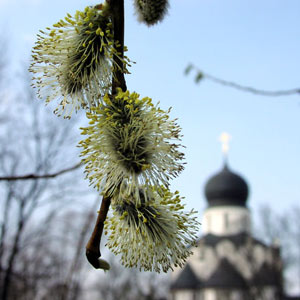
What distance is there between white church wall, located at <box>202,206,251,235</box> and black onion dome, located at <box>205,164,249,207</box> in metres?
0.49

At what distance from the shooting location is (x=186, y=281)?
1153 inches

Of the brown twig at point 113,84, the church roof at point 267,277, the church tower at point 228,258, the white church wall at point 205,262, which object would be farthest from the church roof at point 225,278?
the brown twig at point 113,84

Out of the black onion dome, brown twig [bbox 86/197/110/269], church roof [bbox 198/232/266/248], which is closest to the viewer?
brown twig [bbox 86/197/110/269]

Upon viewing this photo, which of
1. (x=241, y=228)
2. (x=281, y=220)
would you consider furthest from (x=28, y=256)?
(x=241, y=228)

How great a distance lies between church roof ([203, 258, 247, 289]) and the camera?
27.0m

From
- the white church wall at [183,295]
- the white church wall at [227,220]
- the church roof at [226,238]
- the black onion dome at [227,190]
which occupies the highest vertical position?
the black onion dome at [227,190]

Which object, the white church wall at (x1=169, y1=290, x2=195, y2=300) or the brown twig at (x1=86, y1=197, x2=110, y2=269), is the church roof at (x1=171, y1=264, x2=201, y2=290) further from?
the brown twig at (x1=86, y1=197, x2=110, y2=269)

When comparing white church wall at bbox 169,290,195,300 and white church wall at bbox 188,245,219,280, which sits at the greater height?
white church wall at bbox 188,245,219,280

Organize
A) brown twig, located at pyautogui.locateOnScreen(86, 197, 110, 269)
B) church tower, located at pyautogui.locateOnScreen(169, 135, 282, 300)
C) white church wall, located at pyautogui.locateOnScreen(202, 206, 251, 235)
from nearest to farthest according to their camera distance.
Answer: brown twig, located at pyautogui.locateOnScreen(86, 197, 110, 269), church tower, located at pyautogui.locateOnScreen(169, 135, 282, 300), white church wall, located at pyautogui.locateOnScreen(202, 206, 251, 235)

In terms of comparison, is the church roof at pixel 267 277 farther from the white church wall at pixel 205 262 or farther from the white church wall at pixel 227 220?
the white church wall at pixel 227 220

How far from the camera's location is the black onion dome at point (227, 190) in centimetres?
3036

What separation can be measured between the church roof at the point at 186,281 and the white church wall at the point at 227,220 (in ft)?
12.8

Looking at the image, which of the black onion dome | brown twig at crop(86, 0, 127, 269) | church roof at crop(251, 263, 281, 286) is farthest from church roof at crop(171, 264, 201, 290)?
brown twig at crop(86, 0, 127, 269)

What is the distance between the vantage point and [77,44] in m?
1.08
